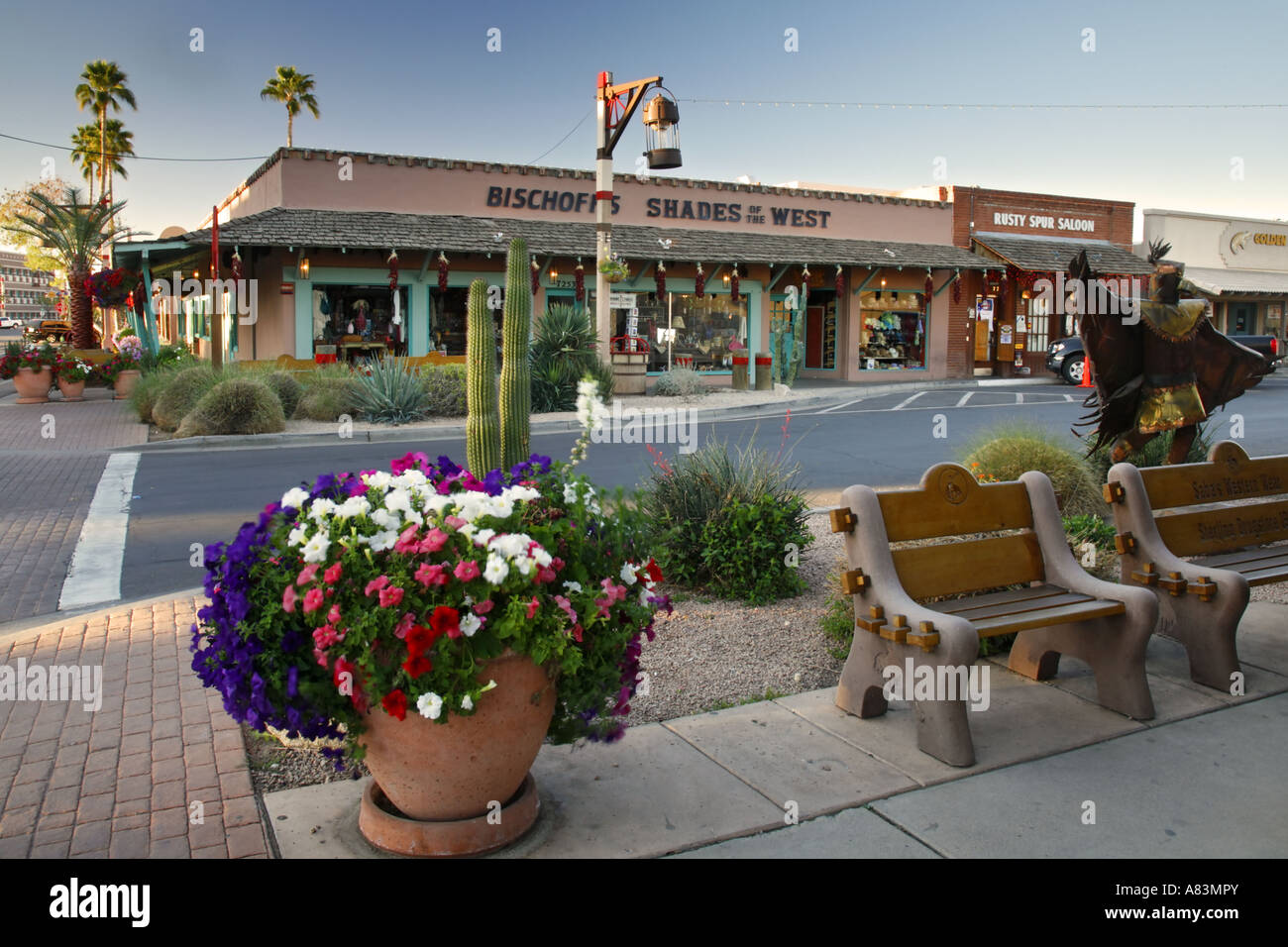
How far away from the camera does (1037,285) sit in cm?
3047

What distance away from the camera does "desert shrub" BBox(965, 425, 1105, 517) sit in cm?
752

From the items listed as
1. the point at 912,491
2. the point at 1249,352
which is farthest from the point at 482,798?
the point at 1249,352

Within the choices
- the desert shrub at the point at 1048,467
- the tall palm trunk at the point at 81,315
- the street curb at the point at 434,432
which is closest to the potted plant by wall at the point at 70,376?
the tall palm trunk at the point at 81,315

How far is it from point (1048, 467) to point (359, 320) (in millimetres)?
17580

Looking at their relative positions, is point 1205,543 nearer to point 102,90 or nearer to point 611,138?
point 611,138

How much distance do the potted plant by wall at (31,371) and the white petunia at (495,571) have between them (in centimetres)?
2136

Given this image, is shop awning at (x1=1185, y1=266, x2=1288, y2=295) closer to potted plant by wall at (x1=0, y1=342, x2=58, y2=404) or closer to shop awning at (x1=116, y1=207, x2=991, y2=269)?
shop awning at (x1=116, y1=207, x2=991, y2=269)

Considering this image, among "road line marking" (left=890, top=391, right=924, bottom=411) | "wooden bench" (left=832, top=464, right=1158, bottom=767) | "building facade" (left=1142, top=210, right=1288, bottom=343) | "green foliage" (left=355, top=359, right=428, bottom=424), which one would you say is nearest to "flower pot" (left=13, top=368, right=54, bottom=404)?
"green foliage" (left=355, top=359, right=428, bottom=424)

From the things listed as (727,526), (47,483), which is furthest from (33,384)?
(727,526)

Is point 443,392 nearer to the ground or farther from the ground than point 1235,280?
nearer to the ground

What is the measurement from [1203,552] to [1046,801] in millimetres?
2476

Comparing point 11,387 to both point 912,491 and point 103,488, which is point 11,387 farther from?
point 912,491

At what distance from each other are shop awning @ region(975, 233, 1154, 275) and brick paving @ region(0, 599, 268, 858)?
27964 millimetres

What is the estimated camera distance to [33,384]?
2077 centimetres
